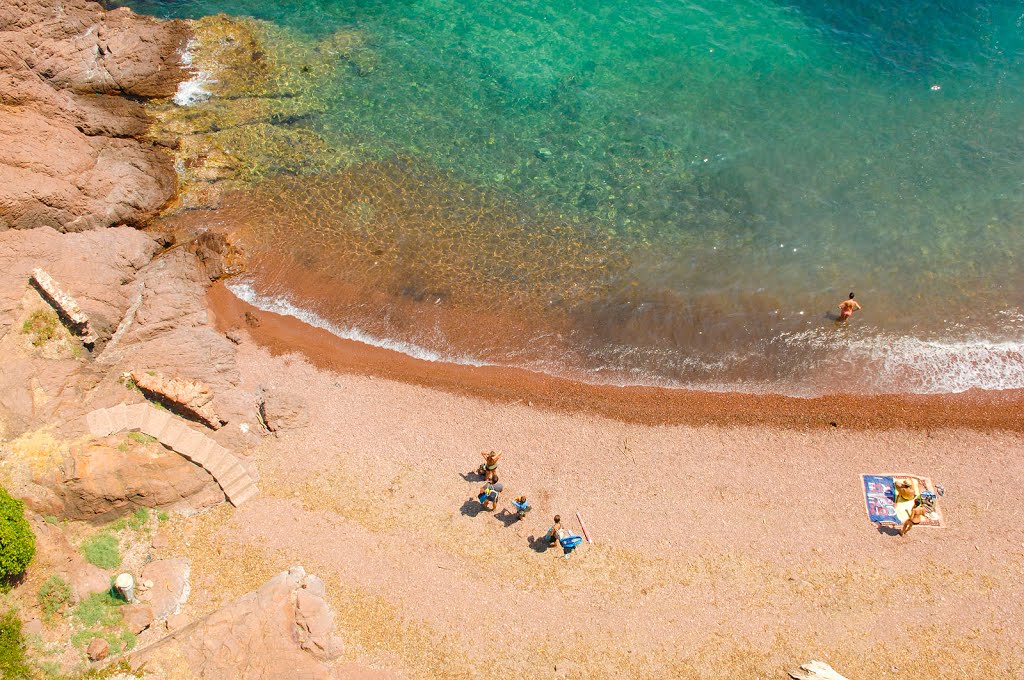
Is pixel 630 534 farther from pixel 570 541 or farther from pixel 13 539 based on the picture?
pixel 13 539

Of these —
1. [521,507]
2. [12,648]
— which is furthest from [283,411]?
[12,648]

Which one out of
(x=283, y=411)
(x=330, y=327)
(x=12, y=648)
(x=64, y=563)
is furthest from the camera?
(x=330, y=327)

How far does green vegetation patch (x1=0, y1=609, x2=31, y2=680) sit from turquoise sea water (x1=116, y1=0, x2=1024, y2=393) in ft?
44.9

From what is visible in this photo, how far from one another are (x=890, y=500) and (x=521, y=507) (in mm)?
11342

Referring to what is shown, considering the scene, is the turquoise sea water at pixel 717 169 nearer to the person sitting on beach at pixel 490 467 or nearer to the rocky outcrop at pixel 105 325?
the rocky outcrop at pixel 105 325

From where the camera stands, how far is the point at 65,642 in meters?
16.5

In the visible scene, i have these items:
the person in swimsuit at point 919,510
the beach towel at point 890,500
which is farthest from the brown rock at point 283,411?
the person in swimsuit at point 919,510

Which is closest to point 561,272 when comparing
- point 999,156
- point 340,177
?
point 340,177

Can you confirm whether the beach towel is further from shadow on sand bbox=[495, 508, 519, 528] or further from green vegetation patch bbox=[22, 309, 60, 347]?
green vegetation patch bbox=[22, 309, 60, 347]

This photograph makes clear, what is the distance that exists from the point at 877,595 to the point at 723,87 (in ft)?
85.1

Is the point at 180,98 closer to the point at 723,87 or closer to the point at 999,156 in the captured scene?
the point at 723,87

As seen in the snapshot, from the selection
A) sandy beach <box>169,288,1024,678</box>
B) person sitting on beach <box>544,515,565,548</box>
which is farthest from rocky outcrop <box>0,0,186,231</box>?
person sitting on beach <box>544,515,565,548</box>

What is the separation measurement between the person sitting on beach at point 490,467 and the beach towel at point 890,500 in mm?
11369

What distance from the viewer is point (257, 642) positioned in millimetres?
16609
